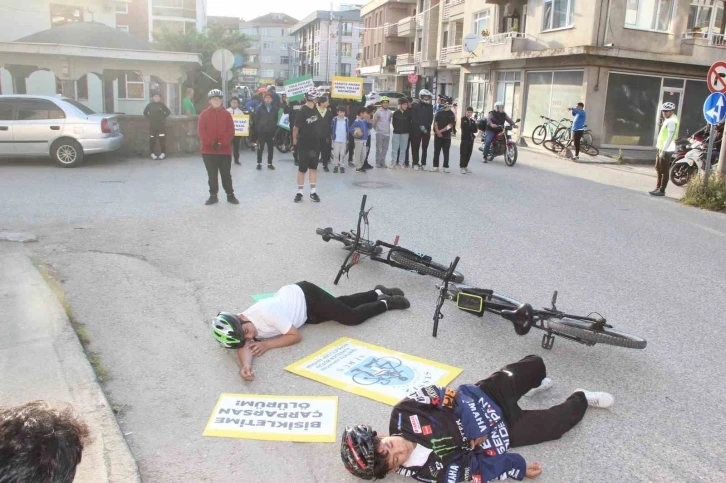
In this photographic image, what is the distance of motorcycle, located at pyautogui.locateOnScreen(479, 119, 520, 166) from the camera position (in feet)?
57.5

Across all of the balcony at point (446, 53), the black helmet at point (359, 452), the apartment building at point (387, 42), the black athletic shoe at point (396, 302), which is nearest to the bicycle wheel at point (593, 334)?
the black athletic shoe at point (396, 302)

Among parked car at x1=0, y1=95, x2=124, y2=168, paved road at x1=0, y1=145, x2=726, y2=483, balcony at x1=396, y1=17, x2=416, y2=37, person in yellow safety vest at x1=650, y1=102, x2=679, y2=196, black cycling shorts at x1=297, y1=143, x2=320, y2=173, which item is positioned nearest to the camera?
paved road at x1=0, y1=145, x2=726, y2=483

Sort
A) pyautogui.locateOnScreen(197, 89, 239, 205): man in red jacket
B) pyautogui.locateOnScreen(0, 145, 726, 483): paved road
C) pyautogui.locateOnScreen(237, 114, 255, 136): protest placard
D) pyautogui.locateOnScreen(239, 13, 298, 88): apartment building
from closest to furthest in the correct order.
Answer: pyautogui.locateOnScreen(0, 145, 726, 483): paved road, pyautogui.locateOnScreen(197, 89, 239, 205): man in red jacket, pyautogui.locateOnScreen(237, 114, 255, 136): protest placard, pyautogui.locateOnScreen(239, 13, 298, 88): apartment building

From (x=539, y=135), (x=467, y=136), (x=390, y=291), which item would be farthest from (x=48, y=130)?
(x=539, y=135)

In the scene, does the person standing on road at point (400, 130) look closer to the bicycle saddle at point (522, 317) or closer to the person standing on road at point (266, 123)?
the person standing on road at point (266, 123)

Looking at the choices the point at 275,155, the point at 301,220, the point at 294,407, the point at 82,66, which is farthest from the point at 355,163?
the point at 294,407

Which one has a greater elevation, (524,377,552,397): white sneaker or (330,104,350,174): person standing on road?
(330,104,350,174): person standing on road

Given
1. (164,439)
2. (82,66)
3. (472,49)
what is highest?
(472,49)

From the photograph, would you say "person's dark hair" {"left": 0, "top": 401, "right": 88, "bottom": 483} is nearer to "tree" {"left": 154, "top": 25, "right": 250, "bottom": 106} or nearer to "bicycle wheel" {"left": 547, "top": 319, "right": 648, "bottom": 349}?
"bicycle wheel" {"left": 547, "top": 319, "right": 648, "bottom": 349}

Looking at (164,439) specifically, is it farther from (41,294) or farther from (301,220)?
(301,220)

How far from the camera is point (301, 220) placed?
9.52 meters

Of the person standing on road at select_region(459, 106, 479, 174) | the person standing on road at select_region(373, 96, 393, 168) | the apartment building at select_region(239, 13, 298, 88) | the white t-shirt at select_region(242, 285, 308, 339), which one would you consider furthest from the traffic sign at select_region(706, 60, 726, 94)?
the apartment building at select_region(239, 13, 298, 88)

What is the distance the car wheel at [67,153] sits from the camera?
1435 cm

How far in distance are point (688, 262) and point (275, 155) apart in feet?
43.0
